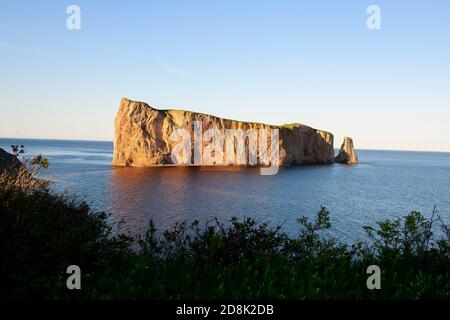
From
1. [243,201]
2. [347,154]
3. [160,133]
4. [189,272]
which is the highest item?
[160,133]

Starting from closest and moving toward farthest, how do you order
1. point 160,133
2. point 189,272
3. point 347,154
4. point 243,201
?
point 189,272 < point 243,201 < point 160,133 < point 347,154

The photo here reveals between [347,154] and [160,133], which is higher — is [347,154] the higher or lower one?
the lower one

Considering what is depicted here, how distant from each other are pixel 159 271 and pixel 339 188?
197 ft

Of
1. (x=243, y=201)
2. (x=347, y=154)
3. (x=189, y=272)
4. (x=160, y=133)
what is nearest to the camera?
(x=189, y=272)

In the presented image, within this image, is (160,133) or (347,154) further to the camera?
(347,154)

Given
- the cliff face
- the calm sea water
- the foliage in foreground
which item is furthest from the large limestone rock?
the foliage in foreground

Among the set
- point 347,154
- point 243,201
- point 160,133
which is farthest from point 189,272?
point 347,154

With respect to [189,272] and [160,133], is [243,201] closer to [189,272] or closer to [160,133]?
[189,272]

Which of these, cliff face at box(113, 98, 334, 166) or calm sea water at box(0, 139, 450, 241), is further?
cliff face at box(113, 98, 334, 166)

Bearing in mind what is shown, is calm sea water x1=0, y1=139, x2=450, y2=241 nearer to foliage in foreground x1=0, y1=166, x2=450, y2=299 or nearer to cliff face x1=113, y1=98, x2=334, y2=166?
foliage in foreground x1=0, y1=166, x2=450, y2=299

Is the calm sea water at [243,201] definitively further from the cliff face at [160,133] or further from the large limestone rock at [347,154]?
the large limestone rock at [347,154]

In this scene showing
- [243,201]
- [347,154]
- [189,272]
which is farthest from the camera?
[347,154]

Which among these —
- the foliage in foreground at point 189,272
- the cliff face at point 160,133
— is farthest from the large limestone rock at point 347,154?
the foliage in foreground at point 189,272

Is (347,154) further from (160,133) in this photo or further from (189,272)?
(189,272)
